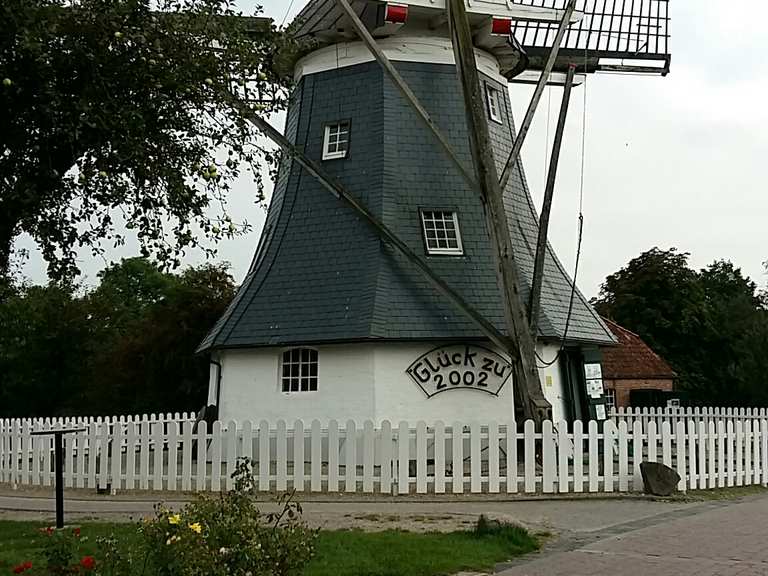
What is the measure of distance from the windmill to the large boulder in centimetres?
266

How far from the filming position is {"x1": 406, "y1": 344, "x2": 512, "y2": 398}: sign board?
1830cm

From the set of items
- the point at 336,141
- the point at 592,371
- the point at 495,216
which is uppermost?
the point at 336,141

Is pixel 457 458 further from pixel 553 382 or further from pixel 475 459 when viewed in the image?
pixel 553 382

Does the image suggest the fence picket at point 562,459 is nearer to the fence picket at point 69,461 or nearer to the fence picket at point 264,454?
the fence picket at point 264,454

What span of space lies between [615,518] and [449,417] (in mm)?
6506

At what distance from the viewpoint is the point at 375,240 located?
1928cm

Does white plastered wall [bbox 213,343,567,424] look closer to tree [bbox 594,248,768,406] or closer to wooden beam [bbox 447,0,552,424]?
wooden beam [bbox 447,0,552,424]

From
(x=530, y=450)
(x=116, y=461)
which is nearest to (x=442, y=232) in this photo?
(x=530, y=450)

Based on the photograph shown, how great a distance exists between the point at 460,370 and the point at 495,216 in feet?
10.6

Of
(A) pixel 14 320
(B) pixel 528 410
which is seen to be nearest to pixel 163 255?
(B) pixel 528 410

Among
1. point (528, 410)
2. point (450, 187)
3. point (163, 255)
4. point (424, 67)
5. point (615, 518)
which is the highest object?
point (424, 67)

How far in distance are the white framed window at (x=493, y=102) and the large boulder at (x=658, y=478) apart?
9511 mm

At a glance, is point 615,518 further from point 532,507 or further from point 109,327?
point 109,327

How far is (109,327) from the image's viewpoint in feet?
138
